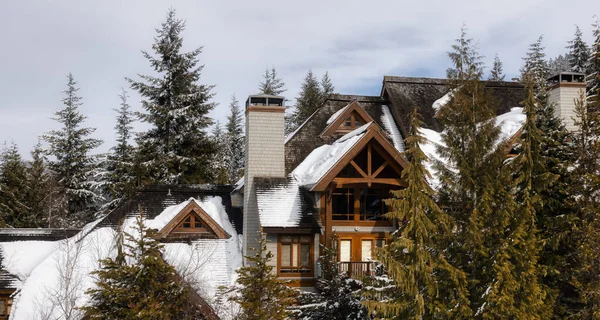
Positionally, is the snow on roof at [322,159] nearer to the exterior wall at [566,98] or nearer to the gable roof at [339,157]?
the gable roof at [339,157]

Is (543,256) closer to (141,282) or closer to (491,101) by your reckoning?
(491,101)

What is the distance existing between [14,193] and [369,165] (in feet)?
103

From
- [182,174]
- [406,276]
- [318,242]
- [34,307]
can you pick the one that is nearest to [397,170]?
[318,242]

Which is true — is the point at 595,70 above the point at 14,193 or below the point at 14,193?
above

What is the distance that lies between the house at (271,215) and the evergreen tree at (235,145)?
26321mm

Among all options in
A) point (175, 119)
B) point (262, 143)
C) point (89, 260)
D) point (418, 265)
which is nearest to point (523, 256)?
point (418, 265)

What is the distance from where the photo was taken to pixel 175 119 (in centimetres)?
3519

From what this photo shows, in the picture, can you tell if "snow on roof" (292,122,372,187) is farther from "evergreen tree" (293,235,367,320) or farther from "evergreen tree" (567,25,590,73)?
"evergreen tree" (567,25,590,73)

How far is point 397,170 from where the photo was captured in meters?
21.6

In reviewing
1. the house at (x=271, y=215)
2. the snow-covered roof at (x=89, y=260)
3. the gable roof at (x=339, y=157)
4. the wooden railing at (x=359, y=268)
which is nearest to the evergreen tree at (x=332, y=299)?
the wooden railing at (x=359, y=268)

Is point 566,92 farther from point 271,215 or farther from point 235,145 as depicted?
point 235,145

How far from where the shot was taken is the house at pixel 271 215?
20.2 metres

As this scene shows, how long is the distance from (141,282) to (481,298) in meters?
8.75

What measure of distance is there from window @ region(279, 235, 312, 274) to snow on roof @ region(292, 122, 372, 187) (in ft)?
7.90
